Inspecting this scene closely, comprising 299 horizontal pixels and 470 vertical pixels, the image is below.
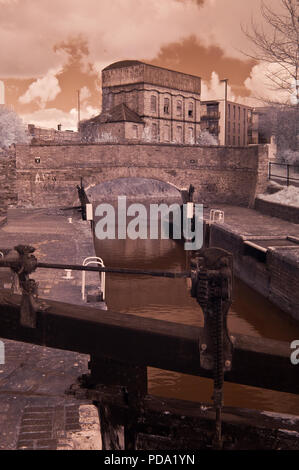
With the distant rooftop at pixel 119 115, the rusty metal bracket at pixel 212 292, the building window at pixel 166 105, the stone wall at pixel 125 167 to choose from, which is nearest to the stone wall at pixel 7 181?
the stone wall at pixel 125 167

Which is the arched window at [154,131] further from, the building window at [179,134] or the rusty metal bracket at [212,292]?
the rusty metal bracket at [212,292]

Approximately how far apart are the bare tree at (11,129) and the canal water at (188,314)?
31461 mm

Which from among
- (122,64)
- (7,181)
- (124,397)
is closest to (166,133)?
(122,64)

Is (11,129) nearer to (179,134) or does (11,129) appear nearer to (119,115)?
(119,115)

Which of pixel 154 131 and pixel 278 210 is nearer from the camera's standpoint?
pixel 278 210

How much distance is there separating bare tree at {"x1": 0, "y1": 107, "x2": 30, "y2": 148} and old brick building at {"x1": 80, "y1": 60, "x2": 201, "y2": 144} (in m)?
6.87

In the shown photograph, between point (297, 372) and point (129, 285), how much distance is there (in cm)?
1253

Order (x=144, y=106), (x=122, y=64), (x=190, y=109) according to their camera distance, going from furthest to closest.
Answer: (x=190, y=109) → (x=122, y=64) → (x=144, y=106)

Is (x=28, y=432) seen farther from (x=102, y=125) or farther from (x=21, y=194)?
(x=102, y=125)

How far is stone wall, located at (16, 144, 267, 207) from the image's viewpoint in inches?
1128

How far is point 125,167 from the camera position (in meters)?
29.2

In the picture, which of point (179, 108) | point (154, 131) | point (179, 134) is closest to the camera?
point (154, 131)

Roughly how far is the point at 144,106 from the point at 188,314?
134 ft

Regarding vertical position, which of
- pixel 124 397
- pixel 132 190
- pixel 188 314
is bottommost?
pixel 188 314
